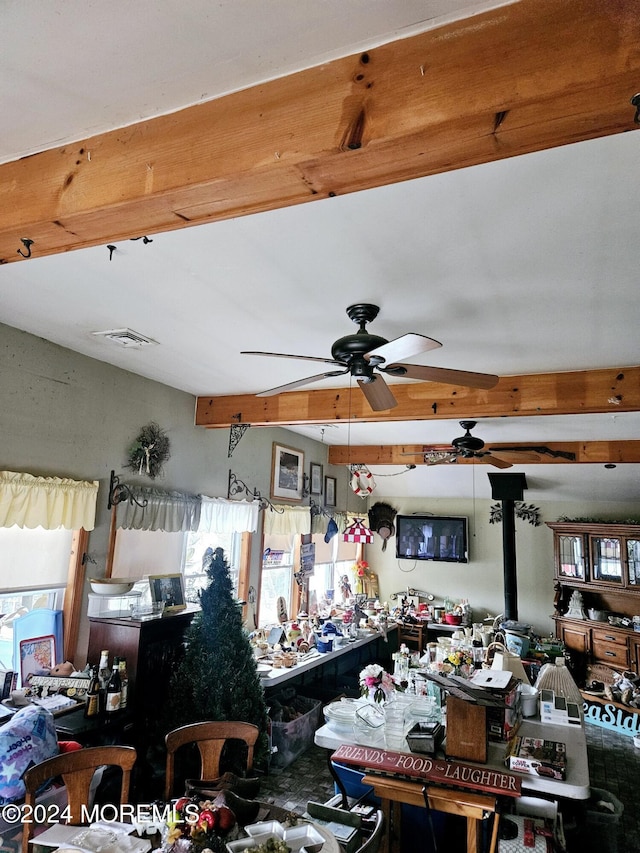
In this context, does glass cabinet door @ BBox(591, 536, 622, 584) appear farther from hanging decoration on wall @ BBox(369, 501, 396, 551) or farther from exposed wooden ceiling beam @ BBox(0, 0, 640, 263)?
exposed wooden ceiling beam @ BBox(0, 0, 640, 263)

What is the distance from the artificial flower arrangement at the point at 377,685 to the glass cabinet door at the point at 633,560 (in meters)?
4.34

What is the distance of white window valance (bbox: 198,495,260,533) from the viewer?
471 centimetres

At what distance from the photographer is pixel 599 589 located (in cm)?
685

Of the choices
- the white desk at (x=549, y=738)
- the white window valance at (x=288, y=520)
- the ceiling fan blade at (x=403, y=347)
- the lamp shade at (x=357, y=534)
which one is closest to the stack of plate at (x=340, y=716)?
→ the white desk at (x=549, y=738)

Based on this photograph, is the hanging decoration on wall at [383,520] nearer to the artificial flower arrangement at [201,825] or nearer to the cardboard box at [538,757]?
the cardboard box at [538,757]

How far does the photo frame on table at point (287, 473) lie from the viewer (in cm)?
602

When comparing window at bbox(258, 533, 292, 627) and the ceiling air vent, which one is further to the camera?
window at bbox(258, 533, 292, 627)

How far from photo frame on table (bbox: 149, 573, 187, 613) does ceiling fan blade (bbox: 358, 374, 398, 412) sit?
2.02m

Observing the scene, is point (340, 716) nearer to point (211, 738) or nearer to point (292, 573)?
point (211, 738)

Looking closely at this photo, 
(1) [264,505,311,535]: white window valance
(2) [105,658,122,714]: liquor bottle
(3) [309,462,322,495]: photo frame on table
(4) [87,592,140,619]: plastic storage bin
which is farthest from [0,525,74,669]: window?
(3) [309,462,322,495]: photo frame on table

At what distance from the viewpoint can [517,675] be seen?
354 cm

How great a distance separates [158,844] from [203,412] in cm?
319

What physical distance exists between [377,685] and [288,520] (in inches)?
117

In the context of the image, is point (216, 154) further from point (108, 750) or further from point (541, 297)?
point (108, 750)
